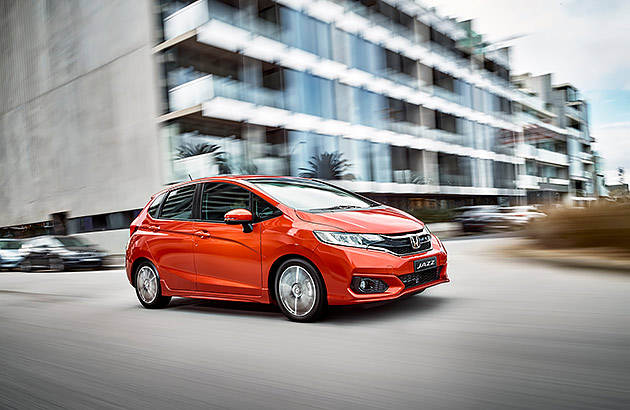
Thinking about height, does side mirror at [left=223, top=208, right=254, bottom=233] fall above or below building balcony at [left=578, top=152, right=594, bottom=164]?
below

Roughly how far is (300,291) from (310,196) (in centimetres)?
122

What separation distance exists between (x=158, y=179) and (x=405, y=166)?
16860mm

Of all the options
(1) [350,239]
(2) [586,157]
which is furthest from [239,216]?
(2) [586,157]

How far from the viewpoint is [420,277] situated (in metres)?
5.61

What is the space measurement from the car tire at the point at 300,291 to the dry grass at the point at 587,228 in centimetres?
485

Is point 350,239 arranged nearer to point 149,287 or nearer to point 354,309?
point 354,309

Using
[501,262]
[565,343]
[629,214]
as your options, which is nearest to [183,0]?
[501,262]

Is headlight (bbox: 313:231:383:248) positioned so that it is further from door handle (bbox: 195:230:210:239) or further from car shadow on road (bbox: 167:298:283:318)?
door handle (bbox: 195:230:210:239)

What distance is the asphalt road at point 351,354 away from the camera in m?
3.37

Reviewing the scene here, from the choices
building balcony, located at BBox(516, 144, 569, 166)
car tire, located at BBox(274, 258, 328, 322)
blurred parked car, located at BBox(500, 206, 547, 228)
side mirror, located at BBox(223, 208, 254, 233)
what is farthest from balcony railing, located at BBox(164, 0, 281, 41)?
building balcony, located at BBox(516, 144, 569, 166)

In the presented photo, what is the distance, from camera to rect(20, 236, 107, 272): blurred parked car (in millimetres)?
18709

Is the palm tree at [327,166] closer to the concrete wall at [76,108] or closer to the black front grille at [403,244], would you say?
the concrete wall at [76,108]

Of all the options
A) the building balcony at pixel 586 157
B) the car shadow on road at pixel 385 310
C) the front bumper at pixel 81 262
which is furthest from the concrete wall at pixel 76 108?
the building balcony at pixel 586 157

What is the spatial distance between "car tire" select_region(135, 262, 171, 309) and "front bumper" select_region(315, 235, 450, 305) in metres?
2.82
